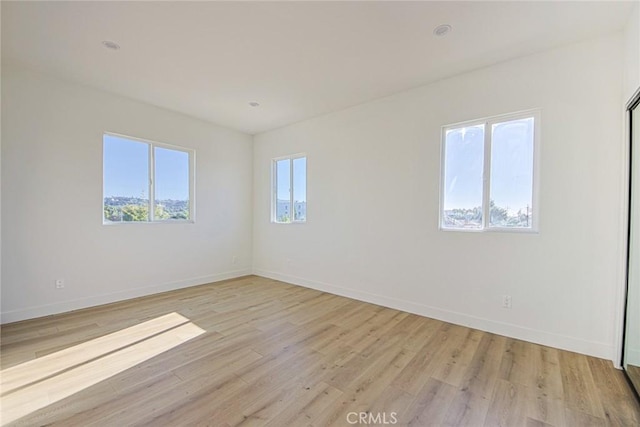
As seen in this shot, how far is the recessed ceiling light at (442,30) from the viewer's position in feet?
7.64

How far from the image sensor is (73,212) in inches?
136

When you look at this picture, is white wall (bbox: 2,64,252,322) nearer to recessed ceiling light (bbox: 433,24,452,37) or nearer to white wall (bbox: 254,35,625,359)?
white wall (bbox: 254,35,625,359)

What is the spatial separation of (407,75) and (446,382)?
3.07 meters

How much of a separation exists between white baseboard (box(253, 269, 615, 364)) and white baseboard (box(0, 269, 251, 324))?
2.22m

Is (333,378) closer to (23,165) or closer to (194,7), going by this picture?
(194,7)

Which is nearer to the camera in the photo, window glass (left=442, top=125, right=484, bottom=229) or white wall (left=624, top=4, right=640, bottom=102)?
white wall (left=624, top=4, right=640, bottom=102)

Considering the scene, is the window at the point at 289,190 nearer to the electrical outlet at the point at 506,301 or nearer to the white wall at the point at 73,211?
the white wall at the point at 73,211

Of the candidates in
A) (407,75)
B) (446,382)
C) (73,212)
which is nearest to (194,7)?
(407,75)

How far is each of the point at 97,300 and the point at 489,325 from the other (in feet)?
15.9

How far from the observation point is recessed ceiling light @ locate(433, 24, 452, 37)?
7.64 feet

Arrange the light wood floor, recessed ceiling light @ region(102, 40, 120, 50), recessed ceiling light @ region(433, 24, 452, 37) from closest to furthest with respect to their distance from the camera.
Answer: the light wood floor
recessed ceiling light @ region(433, 24, 452, 37)
recessed ceiling light @ region(102, 40, 120, 50)

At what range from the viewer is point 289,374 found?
6.99 ft

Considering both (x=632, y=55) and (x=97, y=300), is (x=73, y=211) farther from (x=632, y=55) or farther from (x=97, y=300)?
(x=632, y=55)

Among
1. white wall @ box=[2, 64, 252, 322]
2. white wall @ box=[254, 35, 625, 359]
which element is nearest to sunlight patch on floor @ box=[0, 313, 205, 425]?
white wall @ box=[2, 64, 252, 322]
